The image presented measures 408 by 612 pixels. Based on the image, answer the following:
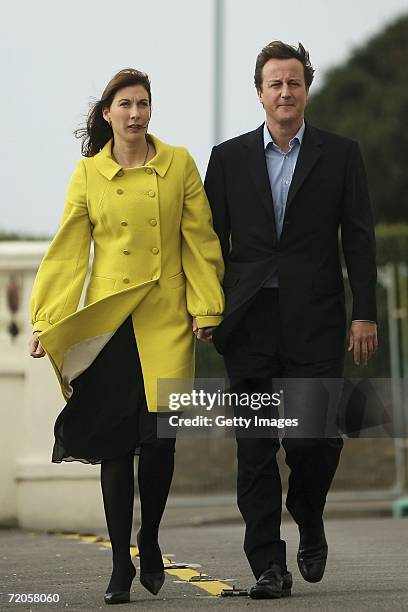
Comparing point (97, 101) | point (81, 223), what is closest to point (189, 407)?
point (81, 223)

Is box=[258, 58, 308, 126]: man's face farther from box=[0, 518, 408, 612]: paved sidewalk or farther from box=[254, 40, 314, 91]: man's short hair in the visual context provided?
box=[0, 518, 408, 612]: paved sidewalk

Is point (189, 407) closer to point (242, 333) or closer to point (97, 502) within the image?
point (242, 333)

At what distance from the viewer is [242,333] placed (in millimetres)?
6195

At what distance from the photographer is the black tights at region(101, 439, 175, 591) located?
20.0ft

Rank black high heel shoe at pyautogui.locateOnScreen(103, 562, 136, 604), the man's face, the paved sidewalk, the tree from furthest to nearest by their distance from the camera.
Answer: the tree → the man's face → black high heel shoe at pyautogui.locateOnScreen(103, 562, 136, 604) → the paved sidewalk

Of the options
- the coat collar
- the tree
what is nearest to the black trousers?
the coat collar

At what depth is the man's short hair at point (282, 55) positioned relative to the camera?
6.30 m

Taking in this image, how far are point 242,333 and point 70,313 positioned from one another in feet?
2.11

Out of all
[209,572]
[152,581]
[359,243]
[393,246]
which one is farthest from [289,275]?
[393,246]

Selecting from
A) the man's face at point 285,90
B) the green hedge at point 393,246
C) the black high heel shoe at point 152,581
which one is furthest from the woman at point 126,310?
the green hedge at point 393,246

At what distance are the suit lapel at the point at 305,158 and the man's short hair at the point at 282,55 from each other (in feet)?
0.66

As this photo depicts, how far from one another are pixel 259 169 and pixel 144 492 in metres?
1.28

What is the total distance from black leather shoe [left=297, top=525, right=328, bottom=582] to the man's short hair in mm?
1709

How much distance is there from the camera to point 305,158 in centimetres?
628
